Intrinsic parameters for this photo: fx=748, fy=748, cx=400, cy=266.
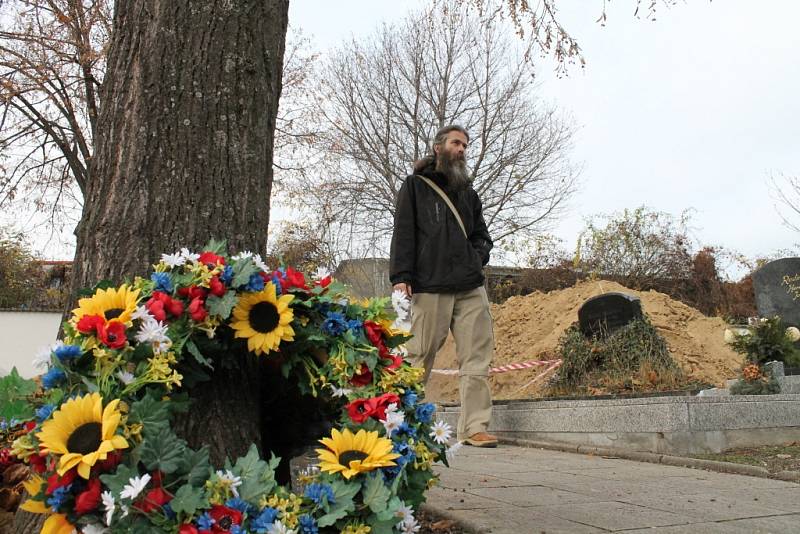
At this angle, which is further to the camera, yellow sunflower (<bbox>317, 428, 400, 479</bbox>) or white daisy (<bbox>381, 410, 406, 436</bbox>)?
white daisy (<bbox>381, 410, 406, 436</bbox>)

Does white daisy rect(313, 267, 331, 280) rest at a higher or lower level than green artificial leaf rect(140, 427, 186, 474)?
higher

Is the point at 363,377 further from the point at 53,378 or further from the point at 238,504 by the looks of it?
the point at 53,378

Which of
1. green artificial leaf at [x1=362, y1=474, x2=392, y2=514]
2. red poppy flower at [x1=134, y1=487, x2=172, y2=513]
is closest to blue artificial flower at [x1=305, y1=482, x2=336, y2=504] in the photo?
A: green artificial leaf at [x1=362, y1=474, x2=392, y2=514]

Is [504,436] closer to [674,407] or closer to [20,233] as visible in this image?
[674,407]

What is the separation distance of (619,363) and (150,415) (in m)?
7.88

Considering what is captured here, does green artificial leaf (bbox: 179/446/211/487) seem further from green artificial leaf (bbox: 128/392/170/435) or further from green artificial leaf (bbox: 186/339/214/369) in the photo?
green artificial leaf (bbox: 186/339/214/369)

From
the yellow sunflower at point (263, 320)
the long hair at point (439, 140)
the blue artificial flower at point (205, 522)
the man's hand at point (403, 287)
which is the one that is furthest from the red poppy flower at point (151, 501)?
the long hair at point (439, 140)

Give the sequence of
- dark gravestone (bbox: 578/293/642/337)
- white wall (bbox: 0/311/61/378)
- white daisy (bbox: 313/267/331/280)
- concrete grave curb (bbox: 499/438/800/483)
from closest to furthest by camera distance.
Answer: white daisy (bbox: 313/267/331/280) → concrete grave curb (bbox: 499/438/800/483) → dark gravestone (bbox: 578/293/642/337) → white wall (bbox: 0/311/61/378)

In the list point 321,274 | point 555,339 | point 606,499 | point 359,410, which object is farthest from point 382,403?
point 555,339

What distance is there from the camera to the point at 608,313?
9.86 metres

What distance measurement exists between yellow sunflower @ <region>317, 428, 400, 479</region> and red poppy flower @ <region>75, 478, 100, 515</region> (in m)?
0.65

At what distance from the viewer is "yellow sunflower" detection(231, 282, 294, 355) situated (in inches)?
96.4

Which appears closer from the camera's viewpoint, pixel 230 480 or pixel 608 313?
pixel 230 480

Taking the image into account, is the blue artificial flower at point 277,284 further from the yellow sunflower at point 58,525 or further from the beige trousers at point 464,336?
the beige trousers at point 464,336
